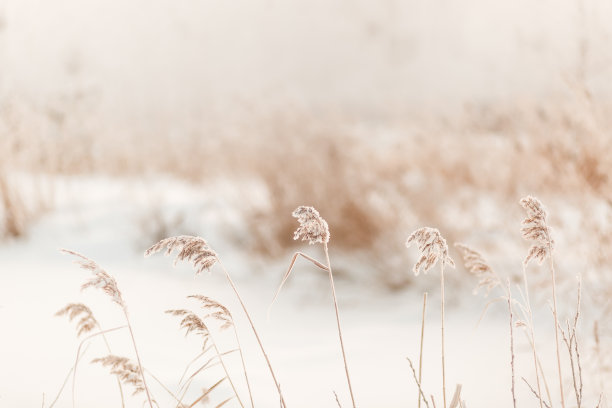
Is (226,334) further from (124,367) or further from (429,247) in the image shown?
(429,247)

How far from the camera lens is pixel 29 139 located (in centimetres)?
398

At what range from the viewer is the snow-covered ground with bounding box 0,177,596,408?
1828mm

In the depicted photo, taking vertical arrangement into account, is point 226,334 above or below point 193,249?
above

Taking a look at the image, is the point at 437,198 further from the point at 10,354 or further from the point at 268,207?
the point at 10,354

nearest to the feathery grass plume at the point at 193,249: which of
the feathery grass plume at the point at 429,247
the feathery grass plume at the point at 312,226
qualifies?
the feathery grass plume at the point at 312,226

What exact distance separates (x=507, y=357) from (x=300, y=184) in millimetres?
Result: 1988

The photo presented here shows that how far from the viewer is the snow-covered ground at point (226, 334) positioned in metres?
1.83

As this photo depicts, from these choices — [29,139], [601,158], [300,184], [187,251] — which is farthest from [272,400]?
[29,139]

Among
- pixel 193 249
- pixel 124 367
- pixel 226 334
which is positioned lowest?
pixel 124 367

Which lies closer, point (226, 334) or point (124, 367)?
point (124, 367)

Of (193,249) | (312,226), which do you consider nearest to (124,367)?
(193,249)

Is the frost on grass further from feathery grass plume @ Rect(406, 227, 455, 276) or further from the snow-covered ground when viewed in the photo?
the snow-covered ground

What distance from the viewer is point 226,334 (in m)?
2.59

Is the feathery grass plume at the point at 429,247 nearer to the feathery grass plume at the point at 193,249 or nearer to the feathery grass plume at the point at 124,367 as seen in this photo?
the feathery grass plume at the point at 193,249
